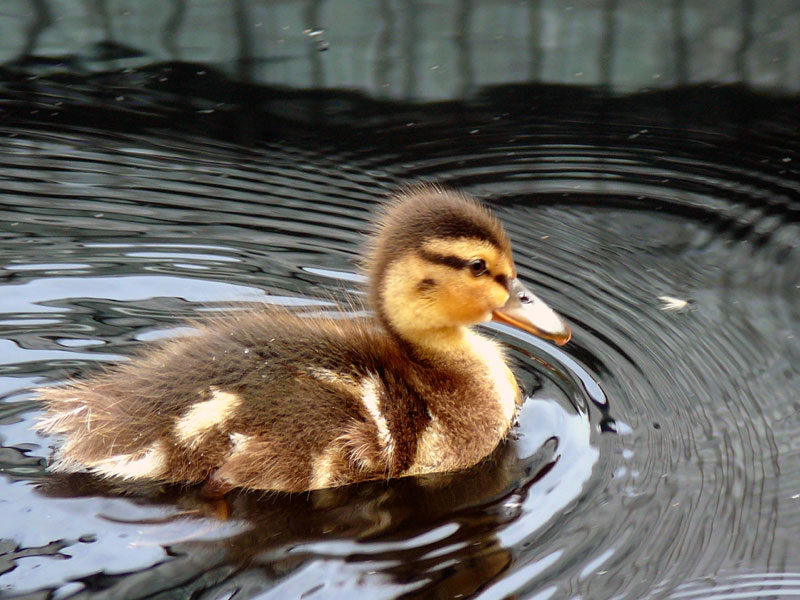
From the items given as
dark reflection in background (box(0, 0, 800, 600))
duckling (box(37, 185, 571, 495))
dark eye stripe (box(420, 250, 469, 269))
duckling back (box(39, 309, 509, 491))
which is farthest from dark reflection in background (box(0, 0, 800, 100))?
duckling back (box(39, 309, 509, 491))

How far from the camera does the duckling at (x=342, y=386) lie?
2660 mm

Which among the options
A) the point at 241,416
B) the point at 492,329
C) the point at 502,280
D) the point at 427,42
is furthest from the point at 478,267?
the point at 427,42

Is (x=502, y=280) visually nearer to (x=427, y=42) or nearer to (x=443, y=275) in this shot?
(x=443, y=275)

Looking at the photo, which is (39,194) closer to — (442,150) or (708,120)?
(442,150)

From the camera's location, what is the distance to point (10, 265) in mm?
3459

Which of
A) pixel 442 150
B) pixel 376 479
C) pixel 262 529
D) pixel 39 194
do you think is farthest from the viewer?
pixel 442 150

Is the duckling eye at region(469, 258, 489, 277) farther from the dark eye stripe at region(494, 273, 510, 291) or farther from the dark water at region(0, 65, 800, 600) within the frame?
the dark water at region(0, 65, 800, 600)

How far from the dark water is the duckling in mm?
70

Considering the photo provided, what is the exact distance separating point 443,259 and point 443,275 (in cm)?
4

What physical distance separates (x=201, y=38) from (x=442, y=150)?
3.32 feet

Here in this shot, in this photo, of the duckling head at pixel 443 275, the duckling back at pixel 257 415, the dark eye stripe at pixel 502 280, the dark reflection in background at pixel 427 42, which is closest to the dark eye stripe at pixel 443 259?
the duckling head at pixel 443 275

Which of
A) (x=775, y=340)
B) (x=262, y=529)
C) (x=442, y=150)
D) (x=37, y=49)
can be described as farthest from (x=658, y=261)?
(x=37, y=49)

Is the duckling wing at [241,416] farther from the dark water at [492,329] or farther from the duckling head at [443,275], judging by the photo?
the duckling head at [443,275]

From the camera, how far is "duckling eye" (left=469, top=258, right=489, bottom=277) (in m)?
2.90
